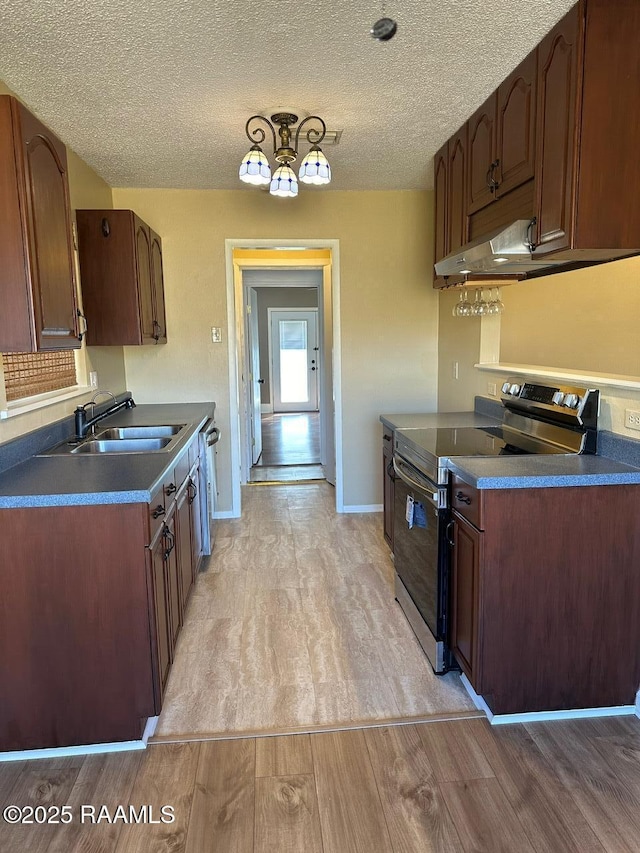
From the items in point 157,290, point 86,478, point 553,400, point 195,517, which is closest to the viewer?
point 86,478

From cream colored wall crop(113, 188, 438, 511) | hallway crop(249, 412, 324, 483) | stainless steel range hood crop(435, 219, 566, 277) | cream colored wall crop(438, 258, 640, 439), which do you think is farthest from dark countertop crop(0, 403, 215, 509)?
hallway crop(249, 412, 324, 483)

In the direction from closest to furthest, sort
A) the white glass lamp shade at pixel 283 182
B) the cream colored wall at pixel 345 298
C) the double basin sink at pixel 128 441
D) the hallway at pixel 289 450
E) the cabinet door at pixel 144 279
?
the white glass lamp shade at pixel 283 182 → the double basin sink at pixel 128 441 → the cabinet door at pixel 144 279 → the cream colored wall at pixel 345 298 → the hallway at pixel 289 450

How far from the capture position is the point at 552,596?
185 centimetres

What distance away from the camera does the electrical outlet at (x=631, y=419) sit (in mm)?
1881

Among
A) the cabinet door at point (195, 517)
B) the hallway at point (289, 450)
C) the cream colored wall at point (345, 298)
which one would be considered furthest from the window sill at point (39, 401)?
the hallway at point (289, 450)

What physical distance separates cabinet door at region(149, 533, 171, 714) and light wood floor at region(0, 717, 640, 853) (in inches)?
9.1

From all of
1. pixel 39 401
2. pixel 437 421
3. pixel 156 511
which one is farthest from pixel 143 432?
pixel 437 421

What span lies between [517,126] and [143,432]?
2308 millimetres

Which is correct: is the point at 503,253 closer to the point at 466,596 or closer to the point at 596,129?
the point at 596,129

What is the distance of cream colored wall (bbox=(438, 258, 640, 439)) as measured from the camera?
3.59m

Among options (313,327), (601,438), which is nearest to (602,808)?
(601,438)

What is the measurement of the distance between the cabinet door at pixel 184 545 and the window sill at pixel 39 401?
72 centimetres

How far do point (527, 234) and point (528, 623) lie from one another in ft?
4.49

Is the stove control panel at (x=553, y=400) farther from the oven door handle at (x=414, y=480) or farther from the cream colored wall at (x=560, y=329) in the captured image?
the oven door handle at (x=414, y=480)
